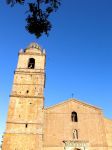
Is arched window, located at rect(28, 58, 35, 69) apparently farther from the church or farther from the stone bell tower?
the church

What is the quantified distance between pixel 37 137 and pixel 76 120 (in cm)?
453

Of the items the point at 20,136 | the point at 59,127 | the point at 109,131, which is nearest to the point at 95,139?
the point at 109,131

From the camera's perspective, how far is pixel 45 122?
21938 mm

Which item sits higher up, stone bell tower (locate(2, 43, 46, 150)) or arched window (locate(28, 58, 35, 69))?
arched window (locate(28, 58, 35, 69))

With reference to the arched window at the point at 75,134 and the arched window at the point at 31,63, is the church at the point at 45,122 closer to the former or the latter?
the arched window at the point at 75,134

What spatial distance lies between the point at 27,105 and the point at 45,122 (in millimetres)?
2523

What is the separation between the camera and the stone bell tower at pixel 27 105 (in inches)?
794

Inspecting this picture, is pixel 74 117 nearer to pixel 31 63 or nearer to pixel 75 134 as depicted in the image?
pixel 75 134

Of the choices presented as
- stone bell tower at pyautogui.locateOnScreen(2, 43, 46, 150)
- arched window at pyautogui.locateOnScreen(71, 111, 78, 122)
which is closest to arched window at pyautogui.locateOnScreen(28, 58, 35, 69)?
stone bell tower at pyautogui.locateOnScreen(2, 43, 46, 150)

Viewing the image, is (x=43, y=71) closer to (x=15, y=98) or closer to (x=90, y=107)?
(x=15, y=98)

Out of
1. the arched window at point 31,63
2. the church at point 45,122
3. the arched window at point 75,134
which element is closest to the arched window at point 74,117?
the church at point 45,122

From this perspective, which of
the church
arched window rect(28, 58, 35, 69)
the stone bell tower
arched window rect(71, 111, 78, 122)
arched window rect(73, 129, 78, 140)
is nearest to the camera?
the stone bell tower

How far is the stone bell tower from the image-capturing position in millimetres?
20156

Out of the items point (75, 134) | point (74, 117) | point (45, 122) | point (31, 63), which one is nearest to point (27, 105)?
point (45, 122)
